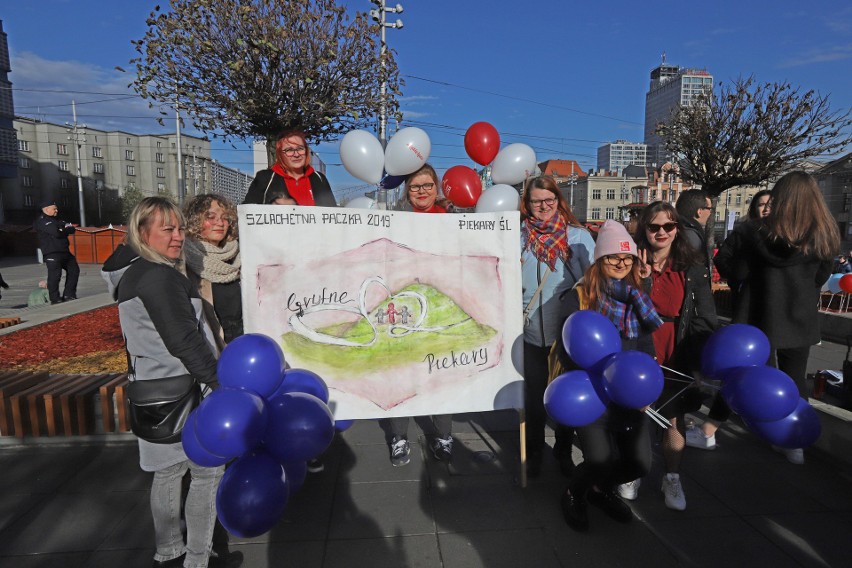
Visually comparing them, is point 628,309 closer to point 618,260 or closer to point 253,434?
point 618,260

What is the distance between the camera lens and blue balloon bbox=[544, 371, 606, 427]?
2334 millimetres

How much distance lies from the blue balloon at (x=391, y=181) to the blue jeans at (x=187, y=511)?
2.44m

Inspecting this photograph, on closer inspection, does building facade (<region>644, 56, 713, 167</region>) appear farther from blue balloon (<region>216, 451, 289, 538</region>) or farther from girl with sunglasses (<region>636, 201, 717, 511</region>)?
blue balloon (<region>216, 451, 289, 538</region>)

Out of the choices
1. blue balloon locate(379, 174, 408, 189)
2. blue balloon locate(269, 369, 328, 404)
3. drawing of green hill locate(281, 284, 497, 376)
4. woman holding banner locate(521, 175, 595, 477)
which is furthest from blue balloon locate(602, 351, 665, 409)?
blue balloon locate(379, 174, 408, 189)

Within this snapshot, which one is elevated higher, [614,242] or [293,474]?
[614,242]

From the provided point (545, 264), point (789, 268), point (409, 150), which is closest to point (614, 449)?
point (545, 264)

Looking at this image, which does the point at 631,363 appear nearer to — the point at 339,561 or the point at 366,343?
the point at 366,343

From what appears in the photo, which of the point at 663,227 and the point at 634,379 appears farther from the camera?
the point at 663,227

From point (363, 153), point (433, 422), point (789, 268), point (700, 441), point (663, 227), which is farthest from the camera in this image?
point (363, 153)

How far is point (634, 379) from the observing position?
2156mm

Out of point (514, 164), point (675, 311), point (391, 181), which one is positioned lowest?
point (675, 311)

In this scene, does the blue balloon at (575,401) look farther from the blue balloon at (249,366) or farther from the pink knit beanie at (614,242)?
the blue balloon at (249,366)

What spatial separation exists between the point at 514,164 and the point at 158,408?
9.62 feet

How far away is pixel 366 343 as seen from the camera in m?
2.80
